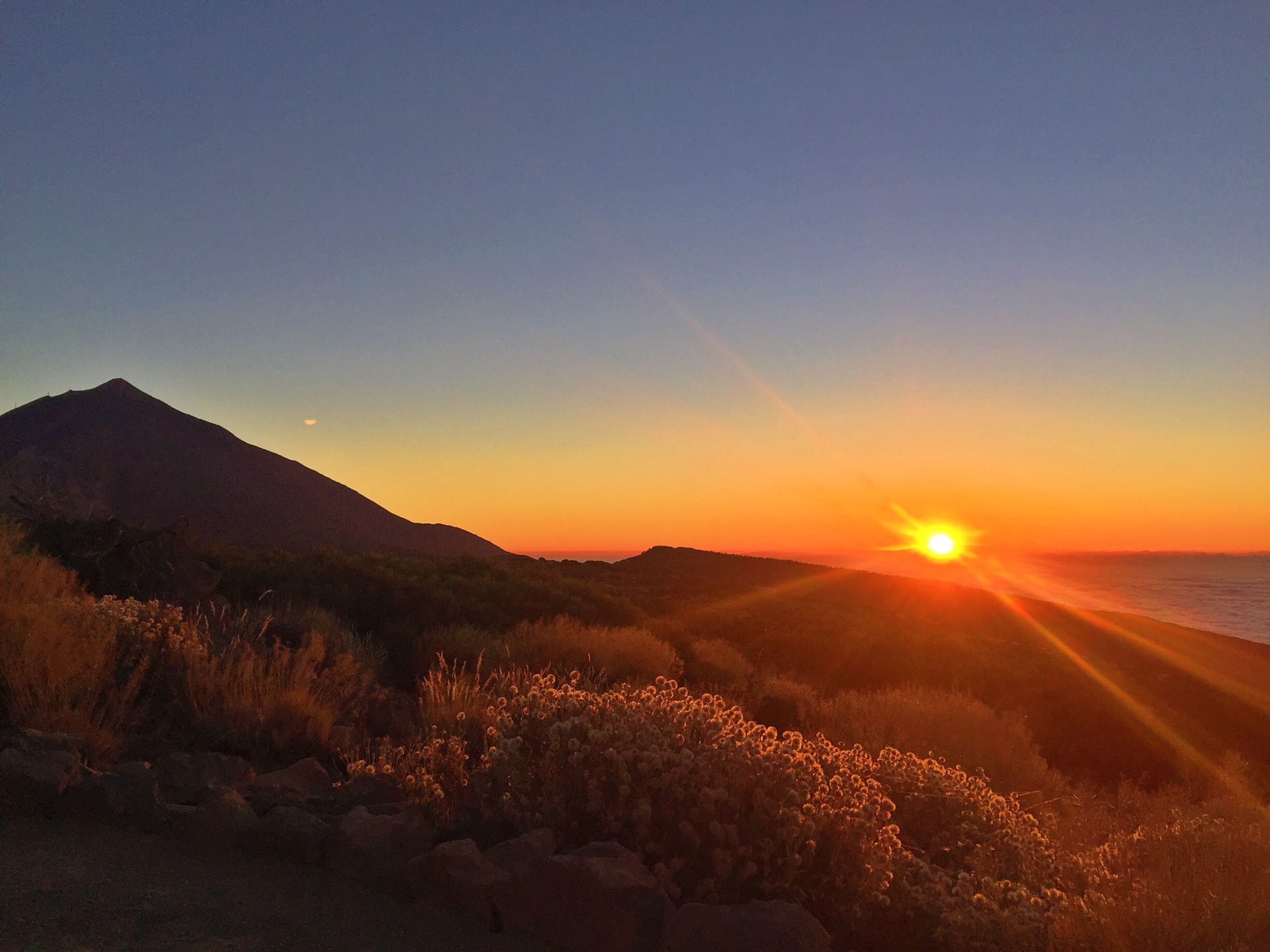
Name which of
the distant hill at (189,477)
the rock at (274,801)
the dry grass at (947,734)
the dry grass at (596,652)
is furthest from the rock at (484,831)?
the distant hill at (189,477)

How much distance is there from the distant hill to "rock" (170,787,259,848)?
215ft

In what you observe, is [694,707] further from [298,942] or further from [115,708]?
[115,708]

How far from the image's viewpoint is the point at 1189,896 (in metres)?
4.12

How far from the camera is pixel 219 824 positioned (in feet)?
14.5

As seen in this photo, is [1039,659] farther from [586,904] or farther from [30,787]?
[30,787]

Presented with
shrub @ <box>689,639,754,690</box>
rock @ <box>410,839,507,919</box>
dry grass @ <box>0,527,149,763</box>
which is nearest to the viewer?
rock @ <box>410,839,507,919</box>

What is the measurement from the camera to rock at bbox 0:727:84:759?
492cm

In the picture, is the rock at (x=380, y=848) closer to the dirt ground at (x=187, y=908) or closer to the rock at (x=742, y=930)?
the dirt ground at (x=187, y=908)

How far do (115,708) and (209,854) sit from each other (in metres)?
2.68

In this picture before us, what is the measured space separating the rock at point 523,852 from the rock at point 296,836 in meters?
0.91

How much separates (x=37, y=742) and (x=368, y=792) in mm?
1996

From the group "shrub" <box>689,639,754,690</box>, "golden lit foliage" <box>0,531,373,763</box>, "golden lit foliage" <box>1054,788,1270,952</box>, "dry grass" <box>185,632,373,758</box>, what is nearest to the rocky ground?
"golden lit foliage" <box>0,531,373,763</box>

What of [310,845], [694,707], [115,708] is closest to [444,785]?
[310,845]

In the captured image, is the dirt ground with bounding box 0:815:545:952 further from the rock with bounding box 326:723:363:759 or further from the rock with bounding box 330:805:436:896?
the rock with bounding box 326:723:363:759
